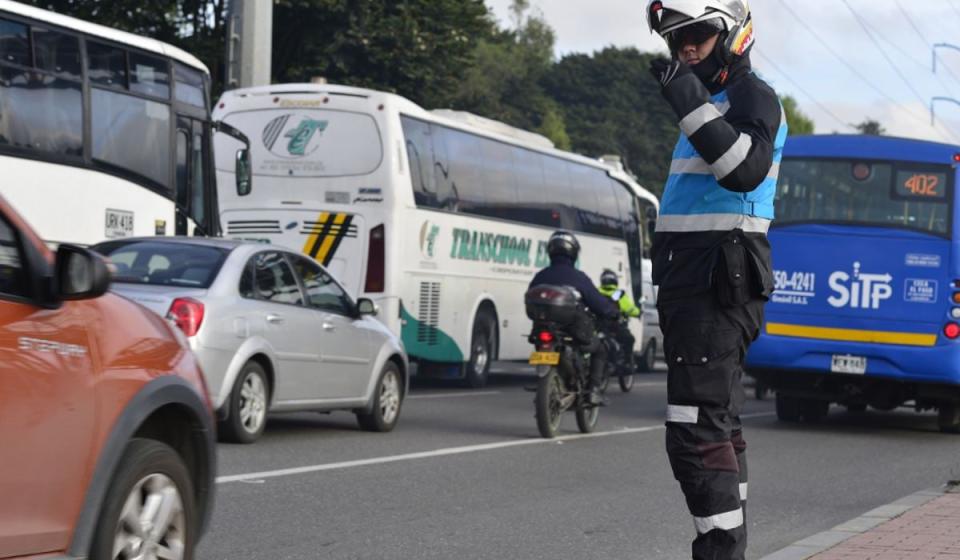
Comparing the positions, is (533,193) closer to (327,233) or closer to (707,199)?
(327,233)

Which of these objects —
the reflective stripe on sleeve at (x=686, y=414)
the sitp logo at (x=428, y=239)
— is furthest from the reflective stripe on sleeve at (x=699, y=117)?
the sitp logo at (x=428, y=239)

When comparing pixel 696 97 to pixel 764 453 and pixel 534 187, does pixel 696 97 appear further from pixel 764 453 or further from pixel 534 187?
pixel 534 187

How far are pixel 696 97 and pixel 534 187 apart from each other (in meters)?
20.7

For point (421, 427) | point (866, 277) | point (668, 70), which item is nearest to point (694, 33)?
point (668, 70)

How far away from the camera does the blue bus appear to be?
15.7 meters

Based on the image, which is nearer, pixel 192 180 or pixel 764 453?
pixel 764 453

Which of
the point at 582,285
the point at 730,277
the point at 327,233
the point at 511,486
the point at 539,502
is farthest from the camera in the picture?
the point at 327,233

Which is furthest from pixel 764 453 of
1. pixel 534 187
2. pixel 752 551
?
pixel 534 187

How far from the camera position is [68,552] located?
489 cm

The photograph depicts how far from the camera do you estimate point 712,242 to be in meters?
5.34

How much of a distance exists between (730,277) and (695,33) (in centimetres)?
83

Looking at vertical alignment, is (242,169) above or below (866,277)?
above

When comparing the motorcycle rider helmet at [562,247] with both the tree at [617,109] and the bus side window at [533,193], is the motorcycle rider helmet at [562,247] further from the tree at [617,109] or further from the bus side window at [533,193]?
the tree at [617,109]

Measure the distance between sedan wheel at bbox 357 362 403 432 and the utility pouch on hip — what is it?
916 cm
